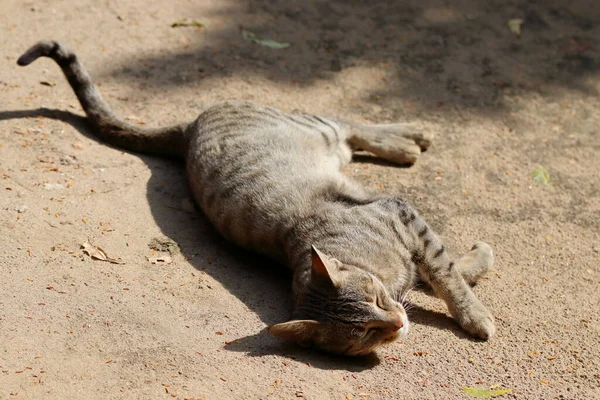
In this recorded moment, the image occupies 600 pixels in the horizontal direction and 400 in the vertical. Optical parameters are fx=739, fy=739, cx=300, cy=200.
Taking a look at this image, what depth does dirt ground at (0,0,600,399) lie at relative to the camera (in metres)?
3.41

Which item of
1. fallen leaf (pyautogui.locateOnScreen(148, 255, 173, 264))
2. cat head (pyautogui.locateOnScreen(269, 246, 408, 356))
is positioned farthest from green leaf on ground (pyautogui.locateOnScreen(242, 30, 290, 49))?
cat head (pyautogui.locateOnScreen(269, 246, 408, 356))

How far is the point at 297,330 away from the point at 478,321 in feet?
3.32

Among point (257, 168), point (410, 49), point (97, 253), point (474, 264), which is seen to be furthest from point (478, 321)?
point (410, 49)

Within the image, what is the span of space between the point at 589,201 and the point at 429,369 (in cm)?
218

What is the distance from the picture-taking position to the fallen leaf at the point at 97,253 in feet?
13.5

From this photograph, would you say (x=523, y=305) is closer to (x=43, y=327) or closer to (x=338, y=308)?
(x=338, y=308)

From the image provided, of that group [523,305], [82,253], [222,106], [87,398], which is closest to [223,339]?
[87,398]

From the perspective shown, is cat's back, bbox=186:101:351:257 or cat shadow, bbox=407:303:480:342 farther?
cat's back, bbox=186:101:351:257

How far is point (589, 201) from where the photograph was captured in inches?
199

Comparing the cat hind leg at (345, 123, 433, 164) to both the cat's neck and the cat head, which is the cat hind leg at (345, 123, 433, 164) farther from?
the cat head

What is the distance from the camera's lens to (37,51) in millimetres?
5270

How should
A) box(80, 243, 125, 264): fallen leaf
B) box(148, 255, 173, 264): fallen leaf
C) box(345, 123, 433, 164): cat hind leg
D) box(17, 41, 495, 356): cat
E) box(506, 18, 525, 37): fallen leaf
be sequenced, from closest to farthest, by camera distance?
box(17, 41, 495, 356): cat, box(80, 243, 125, 264): fallen leaf, box(148, 255, 173, 264): fallen leaf, box(345, 123, 433, 164): cat hind leg, box(506, 18, 525, 37): fallen leaf

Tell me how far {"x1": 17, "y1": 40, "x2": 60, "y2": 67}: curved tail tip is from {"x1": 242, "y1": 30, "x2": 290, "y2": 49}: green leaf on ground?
1949 mm

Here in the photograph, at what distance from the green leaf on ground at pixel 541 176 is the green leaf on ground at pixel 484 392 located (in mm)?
2202
